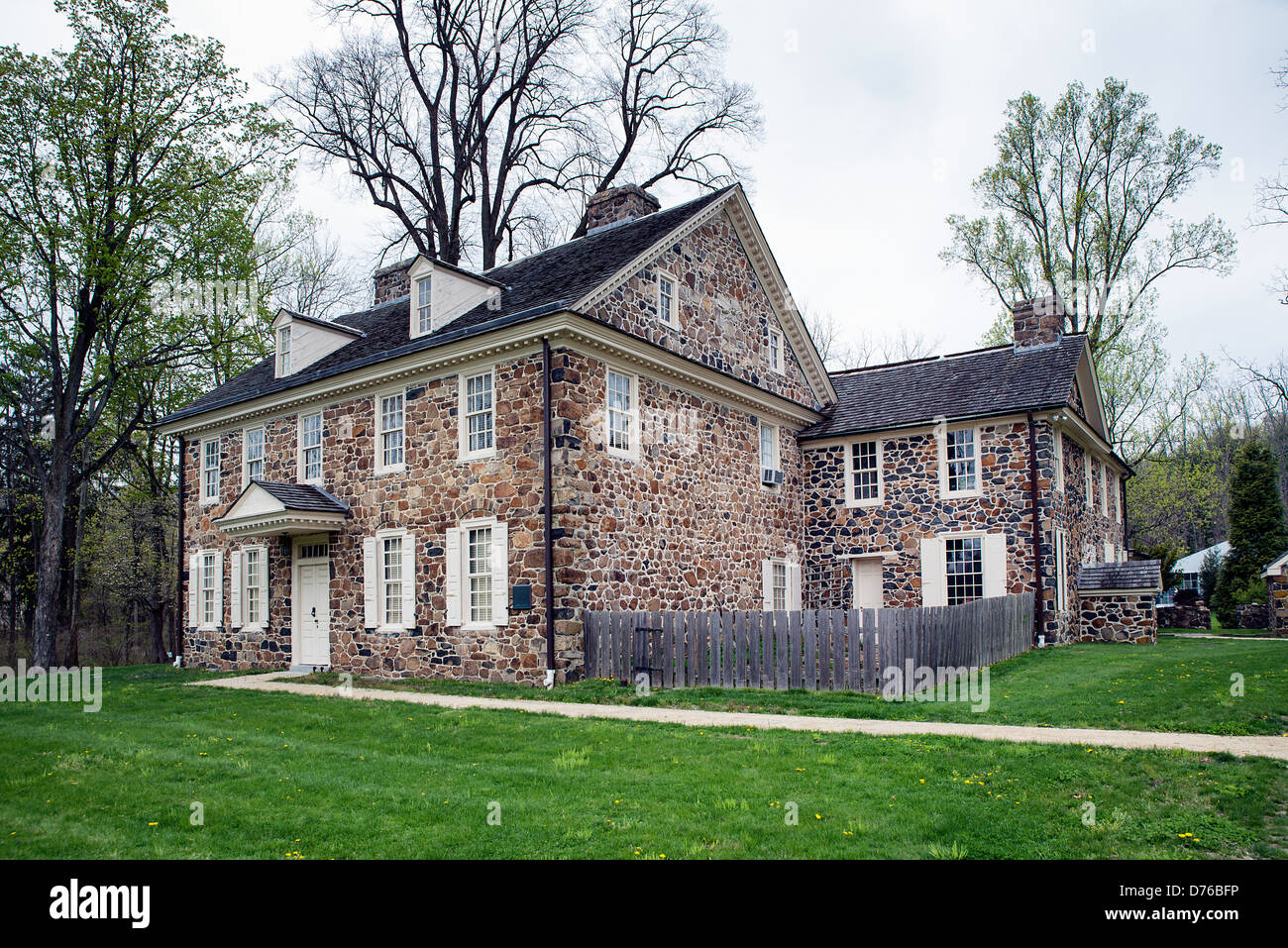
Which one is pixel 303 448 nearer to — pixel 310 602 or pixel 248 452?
pixel 248 452

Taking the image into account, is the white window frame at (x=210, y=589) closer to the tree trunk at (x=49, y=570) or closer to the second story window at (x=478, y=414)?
the tree trunk at (x=49, y=570)

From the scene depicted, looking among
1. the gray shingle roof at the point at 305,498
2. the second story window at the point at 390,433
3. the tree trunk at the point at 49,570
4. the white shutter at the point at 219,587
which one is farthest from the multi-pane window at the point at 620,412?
the tree trunk at the point at 49,570

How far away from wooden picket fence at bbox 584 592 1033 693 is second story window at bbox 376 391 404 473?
532cm

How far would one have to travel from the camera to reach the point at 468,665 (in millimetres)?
15797

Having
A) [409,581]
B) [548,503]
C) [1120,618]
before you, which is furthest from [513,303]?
[1120,618]

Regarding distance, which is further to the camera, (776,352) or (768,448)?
(776,352)

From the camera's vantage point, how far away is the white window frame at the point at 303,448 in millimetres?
19109

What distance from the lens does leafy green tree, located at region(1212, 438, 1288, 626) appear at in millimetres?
31391

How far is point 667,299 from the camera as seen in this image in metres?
18.2

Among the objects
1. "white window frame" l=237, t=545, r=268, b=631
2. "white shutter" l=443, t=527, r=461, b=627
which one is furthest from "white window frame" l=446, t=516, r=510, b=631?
"white window frame" l=237, t=545, r=268, b=631

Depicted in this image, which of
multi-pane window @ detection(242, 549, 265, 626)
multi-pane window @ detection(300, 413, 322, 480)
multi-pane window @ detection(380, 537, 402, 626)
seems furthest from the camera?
multi-pane window @ detection(242, 549, 265, 626)

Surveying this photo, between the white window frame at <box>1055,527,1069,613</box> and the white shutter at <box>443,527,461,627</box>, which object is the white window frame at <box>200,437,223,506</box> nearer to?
the white shutter at <box>443,527,461,627</box>

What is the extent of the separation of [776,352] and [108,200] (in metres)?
14.7

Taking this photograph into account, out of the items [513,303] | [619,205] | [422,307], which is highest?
[619,205]
